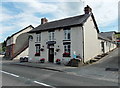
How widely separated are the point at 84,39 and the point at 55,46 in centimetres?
493

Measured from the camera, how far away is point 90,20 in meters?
19.3

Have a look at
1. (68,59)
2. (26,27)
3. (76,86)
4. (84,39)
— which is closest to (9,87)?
(76,86)

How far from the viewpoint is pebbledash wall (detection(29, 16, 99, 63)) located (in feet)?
55.8

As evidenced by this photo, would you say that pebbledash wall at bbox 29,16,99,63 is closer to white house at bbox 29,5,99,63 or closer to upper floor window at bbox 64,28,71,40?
white house at bbox 29,5,99,63

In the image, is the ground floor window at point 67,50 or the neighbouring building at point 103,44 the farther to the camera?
the neighbouring building at point 103,44

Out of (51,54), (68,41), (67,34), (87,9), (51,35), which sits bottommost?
(51,54)

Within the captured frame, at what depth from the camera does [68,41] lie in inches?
704

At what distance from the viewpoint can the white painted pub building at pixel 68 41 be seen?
56.2ft

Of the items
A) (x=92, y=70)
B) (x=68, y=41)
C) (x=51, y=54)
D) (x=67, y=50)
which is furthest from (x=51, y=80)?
(x=51, y=54)

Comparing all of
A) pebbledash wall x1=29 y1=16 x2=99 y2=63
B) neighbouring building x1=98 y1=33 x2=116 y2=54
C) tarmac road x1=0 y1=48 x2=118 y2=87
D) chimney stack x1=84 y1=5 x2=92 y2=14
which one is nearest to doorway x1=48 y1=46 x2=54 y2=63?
pebbledash wall x1=29 y1=16 x2=99 y2=63

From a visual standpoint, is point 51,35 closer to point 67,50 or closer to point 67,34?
point 67,34

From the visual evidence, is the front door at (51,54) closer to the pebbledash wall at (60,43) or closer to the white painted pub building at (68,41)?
the white painted pub building at (68,41)

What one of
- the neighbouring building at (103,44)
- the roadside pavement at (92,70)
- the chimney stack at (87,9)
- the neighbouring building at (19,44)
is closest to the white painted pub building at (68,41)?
the chimney stack at (87,9)

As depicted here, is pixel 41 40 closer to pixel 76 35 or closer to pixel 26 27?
pixel 76 35
